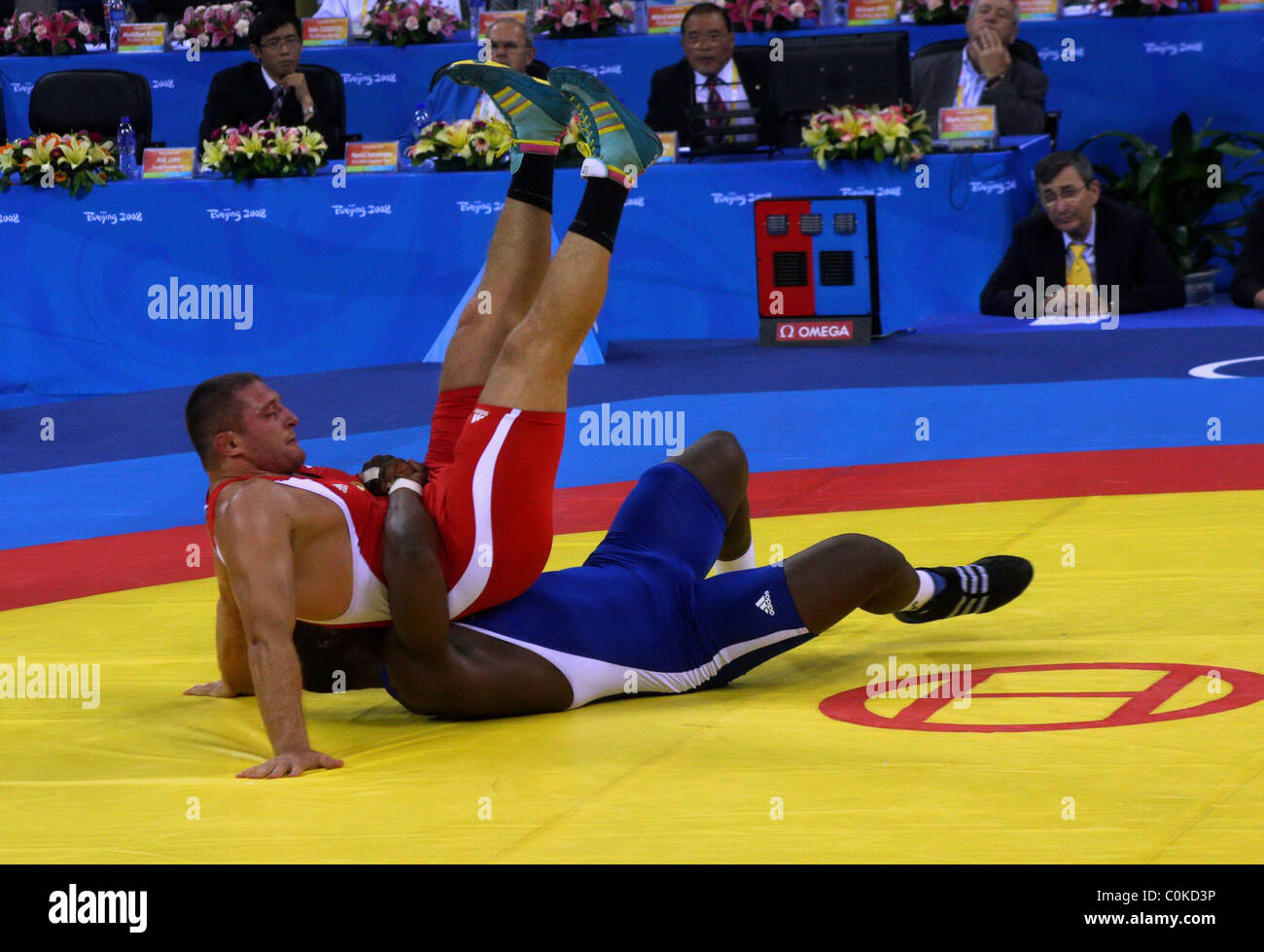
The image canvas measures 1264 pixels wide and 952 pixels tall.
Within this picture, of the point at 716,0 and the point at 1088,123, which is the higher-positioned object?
the point at 716,0

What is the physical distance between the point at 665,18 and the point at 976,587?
6.64 m

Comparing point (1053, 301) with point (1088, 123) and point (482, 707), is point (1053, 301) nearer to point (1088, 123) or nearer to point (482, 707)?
point (1088, 123)

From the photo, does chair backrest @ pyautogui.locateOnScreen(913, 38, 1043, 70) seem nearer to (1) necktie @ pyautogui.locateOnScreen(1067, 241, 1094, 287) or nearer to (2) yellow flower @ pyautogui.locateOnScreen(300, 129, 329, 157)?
(1) necktie @ pyautogui.locateOnScreen(1067, 241, 1094, 287)

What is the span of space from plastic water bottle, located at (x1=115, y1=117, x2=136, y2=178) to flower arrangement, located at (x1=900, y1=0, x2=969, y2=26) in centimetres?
414

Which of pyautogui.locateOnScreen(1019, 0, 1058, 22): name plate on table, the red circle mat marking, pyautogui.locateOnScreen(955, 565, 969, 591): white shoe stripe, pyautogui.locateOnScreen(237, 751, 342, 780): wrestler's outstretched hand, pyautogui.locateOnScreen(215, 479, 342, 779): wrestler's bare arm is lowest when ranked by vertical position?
the red circle mat marking

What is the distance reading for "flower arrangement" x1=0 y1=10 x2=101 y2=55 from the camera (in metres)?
11.0

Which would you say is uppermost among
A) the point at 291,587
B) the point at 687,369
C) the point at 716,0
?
the point at 716,0

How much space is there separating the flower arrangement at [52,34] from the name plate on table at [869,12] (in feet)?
15.1

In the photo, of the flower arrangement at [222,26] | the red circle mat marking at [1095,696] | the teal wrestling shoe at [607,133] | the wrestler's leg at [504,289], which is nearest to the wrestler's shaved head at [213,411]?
the wrestler's leg at [504,289]

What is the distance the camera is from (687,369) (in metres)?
8.02

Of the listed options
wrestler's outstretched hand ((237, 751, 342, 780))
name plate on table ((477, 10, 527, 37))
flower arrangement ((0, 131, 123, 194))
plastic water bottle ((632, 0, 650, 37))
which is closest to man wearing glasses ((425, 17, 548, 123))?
name plate on table ((477, 10, 527, 37))

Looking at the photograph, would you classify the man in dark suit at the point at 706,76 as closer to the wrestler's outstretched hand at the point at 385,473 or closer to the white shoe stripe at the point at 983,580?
the white shoe stripe at the point at 983,580

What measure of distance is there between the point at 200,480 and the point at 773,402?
222 centimetres
